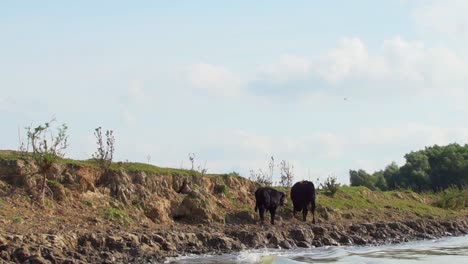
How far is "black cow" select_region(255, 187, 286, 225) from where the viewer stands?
24.7 meters

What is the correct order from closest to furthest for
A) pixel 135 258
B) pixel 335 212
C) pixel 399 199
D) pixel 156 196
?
pixel 135 258
pixel 156 196
pixel 335 212
pixel 399 199

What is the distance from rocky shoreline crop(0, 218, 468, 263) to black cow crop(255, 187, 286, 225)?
2.03ft

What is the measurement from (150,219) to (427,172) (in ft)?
140

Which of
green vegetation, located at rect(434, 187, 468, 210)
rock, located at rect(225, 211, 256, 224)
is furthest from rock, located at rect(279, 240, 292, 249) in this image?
green vegetation, located at rect(434, 187, 468, 210)

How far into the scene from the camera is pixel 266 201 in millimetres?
24797

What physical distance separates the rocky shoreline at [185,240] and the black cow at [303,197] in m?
0.93

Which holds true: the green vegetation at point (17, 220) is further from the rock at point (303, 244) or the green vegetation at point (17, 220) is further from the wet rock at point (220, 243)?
the rock at point (303, 244)

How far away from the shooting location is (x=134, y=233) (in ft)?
62.4

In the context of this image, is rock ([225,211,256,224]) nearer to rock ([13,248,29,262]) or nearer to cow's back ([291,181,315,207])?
cow's back ([291,181,315,207])

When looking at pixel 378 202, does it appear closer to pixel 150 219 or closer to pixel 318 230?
pixel 318 230

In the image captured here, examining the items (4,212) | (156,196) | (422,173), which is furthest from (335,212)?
(422,173)

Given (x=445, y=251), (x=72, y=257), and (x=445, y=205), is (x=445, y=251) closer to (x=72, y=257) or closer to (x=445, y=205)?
(x=72, y=257)

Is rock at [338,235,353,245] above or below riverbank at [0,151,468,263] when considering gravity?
below

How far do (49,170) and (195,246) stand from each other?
4881 mm
